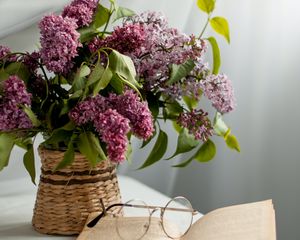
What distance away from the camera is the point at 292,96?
1.48 m

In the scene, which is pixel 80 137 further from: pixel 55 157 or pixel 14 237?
pixel 14 237

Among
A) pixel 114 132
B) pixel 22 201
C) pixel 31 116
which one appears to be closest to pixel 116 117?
pixel 114 132

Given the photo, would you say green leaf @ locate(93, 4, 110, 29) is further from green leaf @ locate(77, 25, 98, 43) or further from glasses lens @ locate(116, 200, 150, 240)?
glasses lens @ locate(116, 200, 150, 240)

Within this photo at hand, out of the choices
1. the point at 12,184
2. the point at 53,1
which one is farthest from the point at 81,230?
the point at 53,1

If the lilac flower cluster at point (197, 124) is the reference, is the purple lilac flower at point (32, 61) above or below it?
above

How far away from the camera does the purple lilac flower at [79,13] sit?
2.97 ft

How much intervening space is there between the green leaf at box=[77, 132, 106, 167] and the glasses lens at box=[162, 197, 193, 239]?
16cm

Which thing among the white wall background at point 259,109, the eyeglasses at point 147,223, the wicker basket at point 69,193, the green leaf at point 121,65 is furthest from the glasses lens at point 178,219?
the white wall background at point 259,109

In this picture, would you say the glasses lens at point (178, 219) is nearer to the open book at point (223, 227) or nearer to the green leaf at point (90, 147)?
the open book at point (223, 227)

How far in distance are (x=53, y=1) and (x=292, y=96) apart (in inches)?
24.1

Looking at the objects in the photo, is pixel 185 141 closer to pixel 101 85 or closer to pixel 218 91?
pixel 218 91

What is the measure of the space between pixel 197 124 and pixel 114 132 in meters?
0.21

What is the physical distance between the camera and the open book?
0.84 metres

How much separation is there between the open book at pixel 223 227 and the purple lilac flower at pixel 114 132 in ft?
0.56
